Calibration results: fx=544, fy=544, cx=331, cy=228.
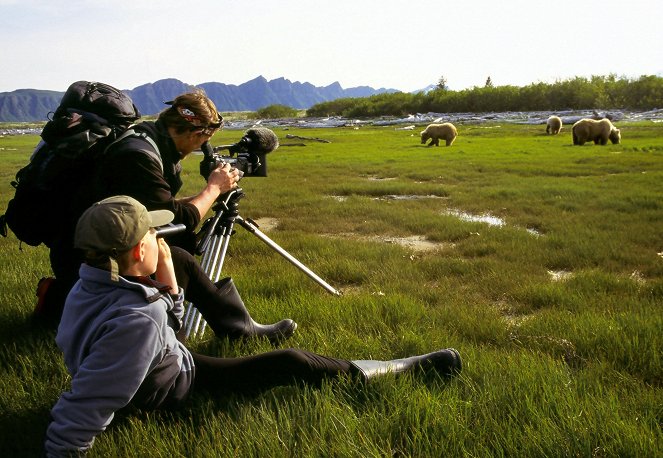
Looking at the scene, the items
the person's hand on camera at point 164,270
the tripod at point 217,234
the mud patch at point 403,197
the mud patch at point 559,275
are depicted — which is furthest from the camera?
the mud patch at point 403,197

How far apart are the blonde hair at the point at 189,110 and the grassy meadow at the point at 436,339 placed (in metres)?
1.35

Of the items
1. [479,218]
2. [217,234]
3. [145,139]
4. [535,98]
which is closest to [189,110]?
[145,139]

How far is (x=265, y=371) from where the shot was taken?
260cm

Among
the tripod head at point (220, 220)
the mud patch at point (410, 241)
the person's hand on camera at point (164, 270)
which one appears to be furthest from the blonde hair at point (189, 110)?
the mud patch at point (410, 241)

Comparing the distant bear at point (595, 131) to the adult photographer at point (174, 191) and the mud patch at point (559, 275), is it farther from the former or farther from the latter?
the adult photographer at point (174, 191)

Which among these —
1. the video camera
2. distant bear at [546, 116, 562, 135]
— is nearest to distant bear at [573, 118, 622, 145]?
distant bear at [546, 116, 562, 135]

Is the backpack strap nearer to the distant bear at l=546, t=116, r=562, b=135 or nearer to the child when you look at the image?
the child

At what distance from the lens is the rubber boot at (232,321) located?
127 inches

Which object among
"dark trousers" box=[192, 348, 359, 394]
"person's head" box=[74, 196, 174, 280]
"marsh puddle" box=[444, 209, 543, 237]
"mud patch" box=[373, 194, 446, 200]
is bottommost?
"marsh puddle" box=[444, 209, 543, 237]

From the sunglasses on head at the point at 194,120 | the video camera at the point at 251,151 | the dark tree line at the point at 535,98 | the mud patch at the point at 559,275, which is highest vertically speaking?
the dark tree line at the point at 535,98

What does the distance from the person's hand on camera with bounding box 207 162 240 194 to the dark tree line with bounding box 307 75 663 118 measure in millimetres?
67955

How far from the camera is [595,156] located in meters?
18.3

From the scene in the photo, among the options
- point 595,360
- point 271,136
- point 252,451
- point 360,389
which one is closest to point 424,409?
point 360,389

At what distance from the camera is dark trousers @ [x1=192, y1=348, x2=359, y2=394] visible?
2.59 metres
